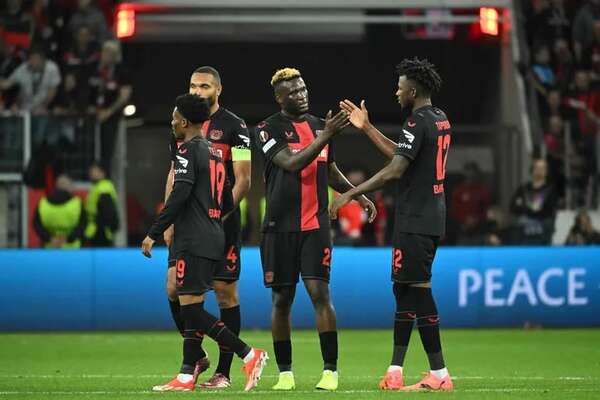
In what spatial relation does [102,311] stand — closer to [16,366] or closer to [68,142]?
[68,142]

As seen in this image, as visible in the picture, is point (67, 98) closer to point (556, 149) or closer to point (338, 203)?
point (556, 149)

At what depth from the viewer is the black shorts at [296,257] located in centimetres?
Result: 1075

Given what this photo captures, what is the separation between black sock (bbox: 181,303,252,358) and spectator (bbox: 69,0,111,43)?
1308 cm

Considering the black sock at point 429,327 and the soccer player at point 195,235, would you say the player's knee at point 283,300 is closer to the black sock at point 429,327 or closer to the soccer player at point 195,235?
the soccer player at point 195,235

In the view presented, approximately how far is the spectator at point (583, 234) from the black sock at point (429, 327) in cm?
937

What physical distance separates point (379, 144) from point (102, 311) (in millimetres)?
8509

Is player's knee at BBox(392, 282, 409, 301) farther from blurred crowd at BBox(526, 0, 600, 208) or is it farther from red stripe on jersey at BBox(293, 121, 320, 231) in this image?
blurred crowd at BBox(526, 0, 600, 208)

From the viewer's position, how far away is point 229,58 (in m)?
27.6

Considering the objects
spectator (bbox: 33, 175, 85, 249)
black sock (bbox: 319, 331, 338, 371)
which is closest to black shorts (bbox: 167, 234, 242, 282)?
black sock (bbox: 319, 331, 338, 371)

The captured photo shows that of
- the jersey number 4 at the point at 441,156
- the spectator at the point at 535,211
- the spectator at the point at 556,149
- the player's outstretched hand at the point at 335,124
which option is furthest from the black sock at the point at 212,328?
the spectator at the point at 556,149

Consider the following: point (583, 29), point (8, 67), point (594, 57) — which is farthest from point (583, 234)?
point (8, 67)

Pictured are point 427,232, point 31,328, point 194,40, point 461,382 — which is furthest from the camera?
point 194,40

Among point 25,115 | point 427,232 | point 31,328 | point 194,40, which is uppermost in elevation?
point 194,40

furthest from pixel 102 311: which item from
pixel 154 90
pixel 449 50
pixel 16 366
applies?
pixel 449 50
